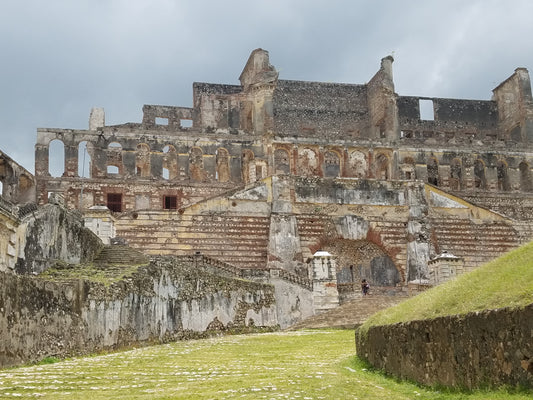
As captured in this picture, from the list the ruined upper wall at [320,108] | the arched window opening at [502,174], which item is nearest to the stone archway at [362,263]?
the arched window opening at [502,174]

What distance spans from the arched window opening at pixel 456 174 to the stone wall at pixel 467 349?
3938cm

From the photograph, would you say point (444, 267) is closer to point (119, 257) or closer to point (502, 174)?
point (119, 257)

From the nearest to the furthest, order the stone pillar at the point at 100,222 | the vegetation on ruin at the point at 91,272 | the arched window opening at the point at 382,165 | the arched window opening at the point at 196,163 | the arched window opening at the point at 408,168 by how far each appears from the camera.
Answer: the vegetation on ruin at the point at 91,272, the stone pillar at the point at 100,222, the arched window opening at the point at 196,163, the arched window opening at the point at 382,165, the arched window opening at the point at 408,168

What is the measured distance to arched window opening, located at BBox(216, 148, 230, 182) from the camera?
4506cm

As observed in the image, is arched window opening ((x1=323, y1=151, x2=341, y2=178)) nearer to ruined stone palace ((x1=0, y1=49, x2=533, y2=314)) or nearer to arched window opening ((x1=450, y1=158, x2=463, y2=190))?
ruined stone palace ((x1=0, y1=49, x2=533, y2=314))

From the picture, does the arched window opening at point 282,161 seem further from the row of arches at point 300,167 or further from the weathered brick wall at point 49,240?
the weathered brick wall at point 49,240

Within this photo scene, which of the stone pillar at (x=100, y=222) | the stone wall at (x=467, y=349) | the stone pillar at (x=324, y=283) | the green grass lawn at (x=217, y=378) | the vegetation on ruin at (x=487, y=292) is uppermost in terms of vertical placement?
the stone pillar at (x=100, y=222)

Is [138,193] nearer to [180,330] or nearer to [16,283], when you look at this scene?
[180,330]

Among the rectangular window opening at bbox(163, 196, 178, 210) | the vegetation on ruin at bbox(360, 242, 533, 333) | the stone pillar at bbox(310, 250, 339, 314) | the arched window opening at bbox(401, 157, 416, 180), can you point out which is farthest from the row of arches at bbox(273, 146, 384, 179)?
the vegetation on ruin at bbox(360, 242, 533, 333)

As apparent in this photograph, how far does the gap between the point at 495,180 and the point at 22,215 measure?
35858 millimetres

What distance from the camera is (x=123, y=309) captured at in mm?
17812

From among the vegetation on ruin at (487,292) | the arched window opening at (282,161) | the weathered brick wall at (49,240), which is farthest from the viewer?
the arched window opening at (282,161)

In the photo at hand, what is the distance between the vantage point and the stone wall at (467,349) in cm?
668

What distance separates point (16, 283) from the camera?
494 inches
